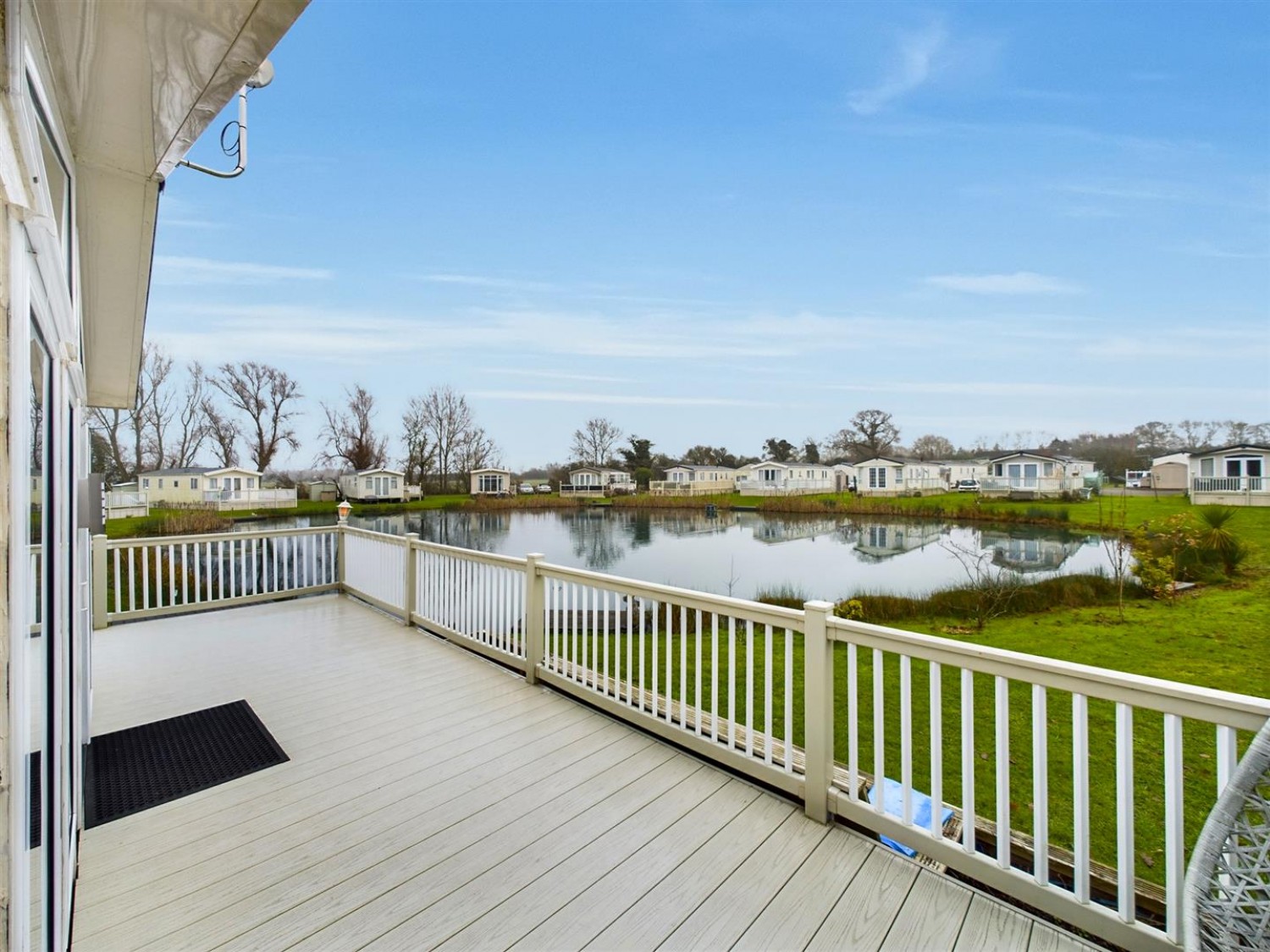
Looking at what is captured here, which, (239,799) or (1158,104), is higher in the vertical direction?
(1158,104)

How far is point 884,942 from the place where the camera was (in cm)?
173

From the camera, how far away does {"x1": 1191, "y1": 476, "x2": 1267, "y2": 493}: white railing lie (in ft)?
69.1

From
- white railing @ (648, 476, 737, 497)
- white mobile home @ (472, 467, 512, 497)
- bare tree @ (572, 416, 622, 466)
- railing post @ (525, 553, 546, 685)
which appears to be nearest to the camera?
railing post @ (525, 553, 546, 685)

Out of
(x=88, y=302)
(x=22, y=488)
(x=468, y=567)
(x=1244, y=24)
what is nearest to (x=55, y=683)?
(x=22, y=488)

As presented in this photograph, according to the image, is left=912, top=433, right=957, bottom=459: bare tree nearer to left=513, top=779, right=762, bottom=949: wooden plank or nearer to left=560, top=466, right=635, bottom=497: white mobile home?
left=560, top=466, right=635, bottom=497: white mobile home

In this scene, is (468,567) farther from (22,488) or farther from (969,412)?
(969,412)

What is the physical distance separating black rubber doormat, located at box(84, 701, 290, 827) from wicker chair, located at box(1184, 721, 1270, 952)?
3469 mm

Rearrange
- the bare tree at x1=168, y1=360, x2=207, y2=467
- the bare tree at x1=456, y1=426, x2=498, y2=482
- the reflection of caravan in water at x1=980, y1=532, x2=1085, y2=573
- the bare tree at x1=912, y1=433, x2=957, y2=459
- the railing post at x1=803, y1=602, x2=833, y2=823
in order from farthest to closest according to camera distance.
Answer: the bare tree at x1=912, y1=433, x2=957, y2=459 < the bare tree at x1=456, y1=426, x2=498, y2=482 < the bare tree at x1=168, y1=360, x2=207, y2=467 < the reflection of caravan in water at x1=980, y1=532, x2=1085, y2=573 < the railing post at x1=803, y1=602, x2=833, y2=823

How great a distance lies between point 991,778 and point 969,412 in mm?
40172

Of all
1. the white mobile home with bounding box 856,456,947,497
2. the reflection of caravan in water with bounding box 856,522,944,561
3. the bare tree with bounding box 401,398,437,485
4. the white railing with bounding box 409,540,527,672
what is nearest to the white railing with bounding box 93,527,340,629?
the white railing with bounding box 409,540,527,672

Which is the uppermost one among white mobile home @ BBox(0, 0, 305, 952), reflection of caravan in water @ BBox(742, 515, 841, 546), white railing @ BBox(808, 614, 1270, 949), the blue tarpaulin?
white mobile home @ BBox(0, 0, 305, 952)

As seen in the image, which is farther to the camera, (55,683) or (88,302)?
(88,302)

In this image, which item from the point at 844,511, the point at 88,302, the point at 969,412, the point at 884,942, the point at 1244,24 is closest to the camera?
the point at 884,942

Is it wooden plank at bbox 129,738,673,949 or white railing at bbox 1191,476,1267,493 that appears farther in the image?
white railing at bbox 1191,476,1267,493
